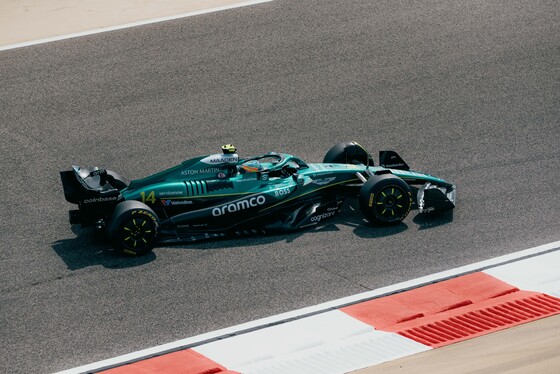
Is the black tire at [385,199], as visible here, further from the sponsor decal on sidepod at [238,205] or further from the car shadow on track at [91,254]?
the car shadow on track at [91,254]

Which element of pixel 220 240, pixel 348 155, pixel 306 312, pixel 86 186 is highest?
pixel 86 186

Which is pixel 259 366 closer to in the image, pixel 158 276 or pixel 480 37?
pixel 158 276

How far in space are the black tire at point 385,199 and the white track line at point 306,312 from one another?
133 cm

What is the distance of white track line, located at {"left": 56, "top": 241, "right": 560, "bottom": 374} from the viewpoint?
9993 mm

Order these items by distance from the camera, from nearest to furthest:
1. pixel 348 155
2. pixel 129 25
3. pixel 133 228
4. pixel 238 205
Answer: pixel 133 228 → pixel 238 205 → pixel 348 155 → pixel 129 25

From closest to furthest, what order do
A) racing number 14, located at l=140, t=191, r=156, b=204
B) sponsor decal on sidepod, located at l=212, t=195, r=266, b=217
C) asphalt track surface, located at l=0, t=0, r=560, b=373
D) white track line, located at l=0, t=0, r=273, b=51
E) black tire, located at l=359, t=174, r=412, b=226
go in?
1. asphalt track surface, located at l=0, t=0, r=560, b=373
2. racing number 14, located at l=140, t=191, r=156, b=204
3. sponsor decal on sidepod, located at l=212, t=195, r=266, b=217
4. black tire, located at l=359, t=174, r=412, b=226
5. white track line, located at l=0, t=0, r=273, b=51

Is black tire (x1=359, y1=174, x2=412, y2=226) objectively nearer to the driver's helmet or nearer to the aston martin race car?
the aston martin race car

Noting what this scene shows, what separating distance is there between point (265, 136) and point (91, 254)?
4.40 metres

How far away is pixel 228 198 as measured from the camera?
41.3 feet

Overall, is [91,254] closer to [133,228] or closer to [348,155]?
[133,228]

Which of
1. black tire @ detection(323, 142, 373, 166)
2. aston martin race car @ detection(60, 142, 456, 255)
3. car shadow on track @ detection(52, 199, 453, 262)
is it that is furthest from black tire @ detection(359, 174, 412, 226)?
black tire @ detection(323, 142, 373, 166)

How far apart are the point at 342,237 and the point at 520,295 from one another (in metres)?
2.48

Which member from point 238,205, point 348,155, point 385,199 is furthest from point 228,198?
point 348,155

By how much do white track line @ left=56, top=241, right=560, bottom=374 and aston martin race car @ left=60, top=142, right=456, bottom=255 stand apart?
1367 mm
